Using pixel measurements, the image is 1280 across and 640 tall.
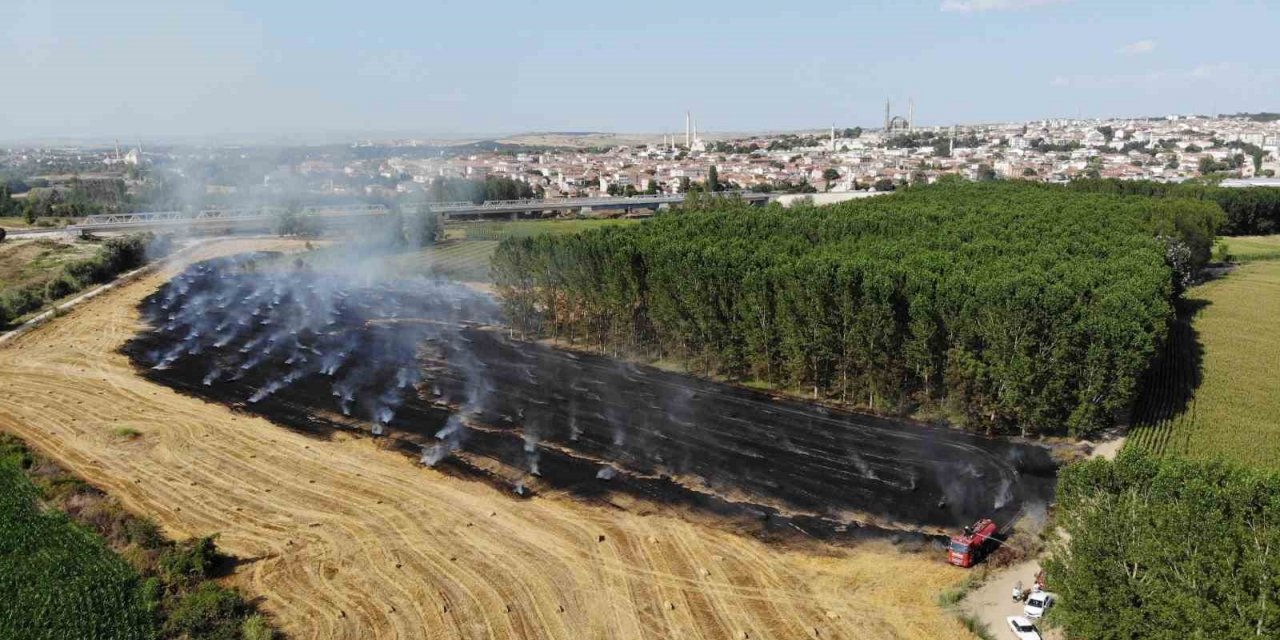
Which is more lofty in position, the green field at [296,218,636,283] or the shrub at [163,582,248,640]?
the green field at [296,218,636,283]

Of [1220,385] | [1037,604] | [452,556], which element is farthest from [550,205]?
[1037,604]

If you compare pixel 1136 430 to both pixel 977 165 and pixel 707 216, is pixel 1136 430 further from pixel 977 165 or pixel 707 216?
pixel 977 165

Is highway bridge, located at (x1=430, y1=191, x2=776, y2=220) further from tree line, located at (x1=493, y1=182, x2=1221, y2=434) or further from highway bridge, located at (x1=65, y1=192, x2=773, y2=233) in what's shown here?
tree line, located at (x1=493, y1=182, x2=1221, y2=434)

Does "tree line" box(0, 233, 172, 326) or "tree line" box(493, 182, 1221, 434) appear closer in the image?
"tree line" box(493, 182, 1221, 434)

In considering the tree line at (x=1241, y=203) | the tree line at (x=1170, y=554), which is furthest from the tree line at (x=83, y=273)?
the tree line at (x=1241, y=203)

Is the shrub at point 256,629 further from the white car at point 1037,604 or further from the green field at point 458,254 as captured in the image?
the green field at point 458,254

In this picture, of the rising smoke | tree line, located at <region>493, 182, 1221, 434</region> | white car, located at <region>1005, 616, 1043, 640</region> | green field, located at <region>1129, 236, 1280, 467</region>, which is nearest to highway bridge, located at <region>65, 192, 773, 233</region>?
the rising smoke

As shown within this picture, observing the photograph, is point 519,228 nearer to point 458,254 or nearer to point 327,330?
point 458,254
